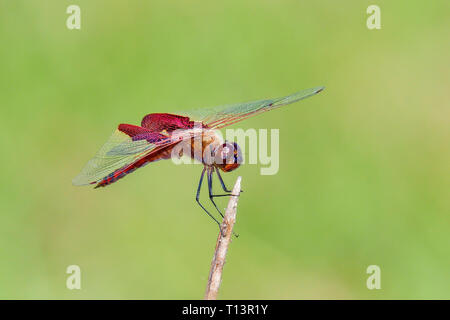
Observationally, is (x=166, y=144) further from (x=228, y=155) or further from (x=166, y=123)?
(x=228, y=155)

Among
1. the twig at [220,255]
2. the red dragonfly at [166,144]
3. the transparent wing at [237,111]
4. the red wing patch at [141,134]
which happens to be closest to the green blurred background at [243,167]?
the transparent wing at [237,111]

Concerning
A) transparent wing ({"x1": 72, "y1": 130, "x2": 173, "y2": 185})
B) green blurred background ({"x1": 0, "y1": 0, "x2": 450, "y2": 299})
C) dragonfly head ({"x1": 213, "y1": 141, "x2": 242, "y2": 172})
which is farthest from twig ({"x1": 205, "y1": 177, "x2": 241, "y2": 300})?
green blurred background ({"x1": 0, "y1": 0, "x2": 450, "y2": 299})

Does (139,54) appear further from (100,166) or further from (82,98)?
(100,166)

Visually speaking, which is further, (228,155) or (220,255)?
(228,155)

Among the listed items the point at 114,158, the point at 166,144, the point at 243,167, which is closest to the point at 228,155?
the point at 166,144

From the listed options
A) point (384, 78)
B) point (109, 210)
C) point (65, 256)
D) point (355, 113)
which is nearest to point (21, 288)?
point (65, 256)

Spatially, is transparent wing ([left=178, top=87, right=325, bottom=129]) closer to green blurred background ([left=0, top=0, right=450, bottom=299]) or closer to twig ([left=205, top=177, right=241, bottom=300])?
twig ([left=205, top=177, right=241, bottom=300])

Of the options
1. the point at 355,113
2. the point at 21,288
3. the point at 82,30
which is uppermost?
the point at 82,30
